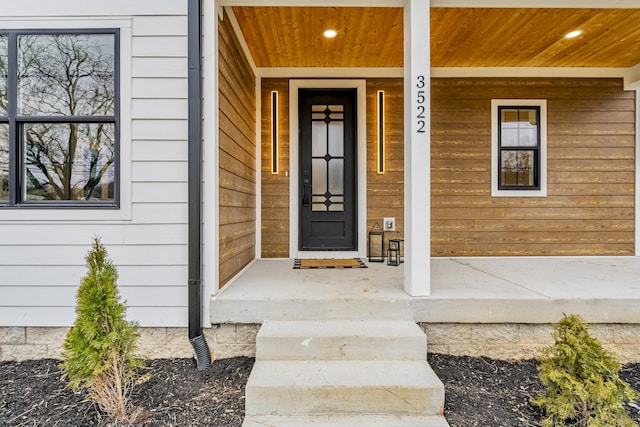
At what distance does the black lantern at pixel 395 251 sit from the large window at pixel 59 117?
278 cm

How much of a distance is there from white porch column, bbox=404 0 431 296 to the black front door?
192 cm

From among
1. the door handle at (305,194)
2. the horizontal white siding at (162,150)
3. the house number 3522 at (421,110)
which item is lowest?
the door handle at (305,194)

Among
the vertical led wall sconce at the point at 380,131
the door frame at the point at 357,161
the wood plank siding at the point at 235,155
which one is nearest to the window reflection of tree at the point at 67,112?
the wood plank siding at the point at 235,155

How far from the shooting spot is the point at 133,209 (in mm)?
2654

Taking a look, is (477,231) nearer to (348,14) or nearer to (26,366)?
(348,14)

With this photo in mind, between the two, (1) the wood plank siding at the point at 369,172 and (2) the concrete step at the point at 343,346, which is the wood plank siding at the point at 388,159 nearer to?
(1) the wood plank siding at the point at 369,172

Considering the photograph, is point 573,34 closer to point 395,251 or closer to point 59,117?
point 395,251

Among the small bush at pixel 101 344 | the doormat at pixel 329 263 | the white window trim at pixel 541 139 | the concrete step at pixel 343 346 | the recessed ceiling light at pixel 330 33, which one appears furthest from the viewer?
the white window trim at pixel 541 139

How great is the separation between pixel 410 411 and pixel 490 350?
3.21 ft

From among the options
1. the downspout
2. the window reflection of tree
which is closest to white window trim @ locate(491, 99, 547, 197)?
the downspout

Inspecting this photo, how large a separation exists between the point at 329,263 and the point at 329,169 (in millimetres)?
1268

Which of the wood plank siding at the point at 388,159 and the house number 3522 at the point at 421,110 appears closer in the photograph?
the house number 3522 at the point at 421,110

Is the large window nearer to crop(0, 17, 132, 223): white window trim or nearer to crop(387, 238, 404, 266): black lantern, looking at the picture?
crop(0, 17, 132, 223): white window trim

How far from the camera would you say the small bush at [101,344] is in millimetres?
1964
